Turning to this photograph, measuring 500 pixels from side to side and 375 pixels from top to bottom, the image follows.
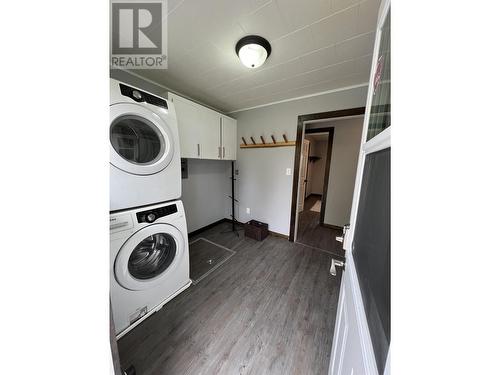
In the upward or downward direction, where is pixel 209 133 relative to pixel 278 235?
upward

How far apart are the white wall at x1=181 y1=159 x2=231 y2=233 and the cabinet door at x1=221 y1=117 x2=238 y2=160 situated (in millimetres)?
330

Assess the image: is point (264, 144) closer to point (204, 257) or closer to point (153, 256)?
point (204, 257)

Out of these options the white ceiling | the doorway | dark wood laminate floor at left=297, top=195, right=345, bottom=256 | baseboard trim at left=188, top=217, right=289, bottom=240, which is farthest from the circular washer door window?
dark wood laminate floor at left=297, top=195, right=345, bottom=256

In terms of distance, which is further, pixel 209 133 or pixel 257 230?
pixel 257 230

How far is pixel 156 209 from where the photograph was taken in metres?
1.27

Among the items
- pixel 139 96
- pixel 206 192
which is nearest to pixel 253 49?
pixel 139 96

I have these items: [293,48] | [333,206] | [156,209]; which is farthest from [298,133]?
[156,209]

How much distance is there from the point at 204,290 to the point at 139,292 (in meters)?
0.58

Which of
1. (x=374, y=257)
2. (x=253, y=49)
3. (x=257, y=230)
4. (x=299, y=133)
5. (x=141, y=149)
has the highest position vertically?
(x=253, y=49)

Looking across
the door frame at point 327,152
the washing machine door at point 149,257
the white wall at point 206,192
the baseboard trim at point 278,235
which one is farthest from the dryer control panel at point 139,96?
the door frame at point 327,152

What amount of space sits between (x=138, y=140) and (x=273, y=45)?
133cm

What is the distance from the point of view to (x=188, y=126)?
190 cm

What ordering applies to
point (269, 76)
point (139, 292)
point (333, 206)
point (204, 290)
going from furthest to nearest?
1. point (333, 206)
2. point (269, 76)
3. point (204, 290)
4. point (139, 292)
